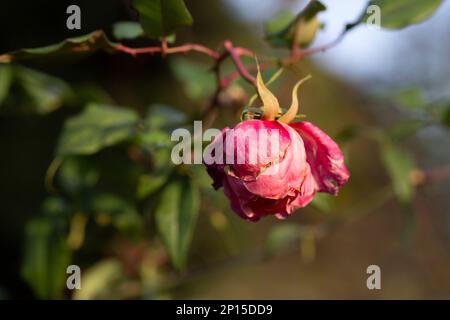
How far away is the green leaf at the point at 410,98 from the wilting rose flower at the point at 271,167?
504mm

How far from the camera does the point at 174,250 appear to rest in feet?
2.48

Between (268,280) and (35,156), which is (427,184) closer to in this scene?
(35,156)

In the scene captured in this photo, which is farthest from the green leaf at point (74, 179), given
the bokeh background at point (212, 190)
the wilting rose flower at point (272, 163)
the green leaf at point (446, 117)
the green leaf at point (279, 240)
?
the green leaf at point (446, 117)

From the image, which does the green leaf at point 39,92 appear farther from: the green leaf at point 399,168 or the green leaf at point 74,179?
the green leaf at point 399,168

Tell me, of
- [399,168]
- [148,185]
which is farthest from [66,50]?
[399,168]

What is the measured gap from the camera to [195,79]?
111 centimetres

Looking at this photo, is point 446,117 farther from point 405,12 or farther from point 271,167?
point 271,167

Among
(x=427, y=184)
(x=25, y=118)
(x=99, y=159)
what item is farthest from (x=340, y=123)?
(x=99, y=159)

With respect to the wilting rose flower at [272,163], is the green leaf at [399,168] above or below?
above

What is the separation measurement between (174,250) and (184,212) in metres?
0.05

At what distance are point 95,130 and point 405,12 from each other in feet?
1.57

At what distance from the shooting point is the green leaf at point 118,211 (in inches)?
39.1

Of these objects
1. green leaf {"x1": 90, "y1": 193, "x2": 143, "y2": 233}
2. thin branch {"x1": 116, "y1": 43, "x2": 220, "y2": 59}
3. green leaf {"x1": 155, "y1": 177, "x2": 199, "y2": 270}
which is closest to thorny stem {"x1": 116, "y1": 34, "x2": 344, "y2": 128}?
thin branch {"x1": 116, "y1": 43, "x2": 220, "y2": 59}

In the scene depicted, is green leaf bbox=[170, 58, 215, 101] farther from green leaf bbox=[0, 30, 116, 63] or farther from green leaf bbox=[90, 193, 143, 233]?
green leaf bbox=[0, 30, 116, 63]
